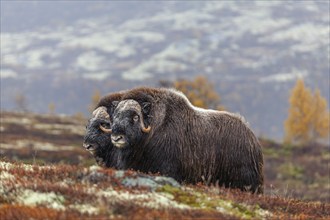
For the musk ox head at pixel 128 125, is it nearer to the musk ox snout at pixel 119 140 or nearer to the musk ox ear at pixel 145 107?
the musk ox snout at pixel 119 140

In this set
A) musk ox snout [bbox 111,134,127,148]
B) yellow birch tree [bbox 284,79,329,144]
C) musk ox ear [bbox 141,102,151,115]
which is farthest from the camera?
yellow birch tree [bbox 284,79,329,144]

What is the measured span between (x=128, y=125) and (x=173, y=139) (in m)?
1.13

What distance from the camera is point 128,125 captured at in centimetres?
1257

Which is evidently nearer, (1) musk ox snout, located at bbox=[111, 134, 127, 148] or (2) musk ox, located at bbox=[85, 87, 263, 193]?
(1) musk ox snout, located at bbox=[111, 134, 127, 148]

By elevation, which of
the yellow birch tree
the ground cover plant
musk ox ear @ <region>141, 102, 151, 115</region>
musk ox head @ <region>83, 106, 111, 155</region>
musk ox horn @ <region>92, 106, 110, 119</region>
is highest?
musk ox ear @ <region>141, 102, 151, 115</region>

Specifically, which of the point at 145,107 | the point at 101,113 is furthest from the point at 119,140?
the point at 101,113

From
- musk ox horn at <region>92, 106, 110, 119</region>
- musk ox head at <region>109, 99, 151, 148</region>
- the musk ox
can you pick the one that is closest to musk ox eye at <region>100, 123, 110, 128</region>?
the musk ox

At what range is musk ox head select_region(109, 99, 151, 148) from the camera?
12.5m

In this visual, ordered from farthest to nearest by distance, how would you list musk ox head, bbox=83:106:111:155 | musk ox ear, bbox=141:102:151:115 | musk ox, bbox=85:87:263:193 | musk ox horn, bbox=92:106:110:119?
1. musk ox horn, bbox=92:106:110:119
2. musk ox head, bbox=83:106:111:155
3. musk ox ear, bbox=141:102:151:115
4. musk ox, bbox=85:87:263:193

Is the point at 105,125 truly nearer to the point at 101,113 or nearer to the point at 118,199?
the point at 101,113

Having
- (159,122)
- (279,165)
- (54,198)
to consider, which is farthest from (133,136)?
(279,165)

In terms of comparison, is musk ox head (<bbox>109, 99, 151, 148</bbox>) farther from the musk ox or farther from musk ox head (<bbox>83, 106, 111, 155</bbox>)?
musk ox head (<bbox>83, 106, 111, 155</bbox>)

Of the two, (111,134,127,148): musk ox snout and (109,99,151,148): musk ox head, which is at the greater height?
(109,99,151,148): musk ox head

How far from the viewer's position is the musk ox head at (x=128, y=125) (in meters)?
12.5
